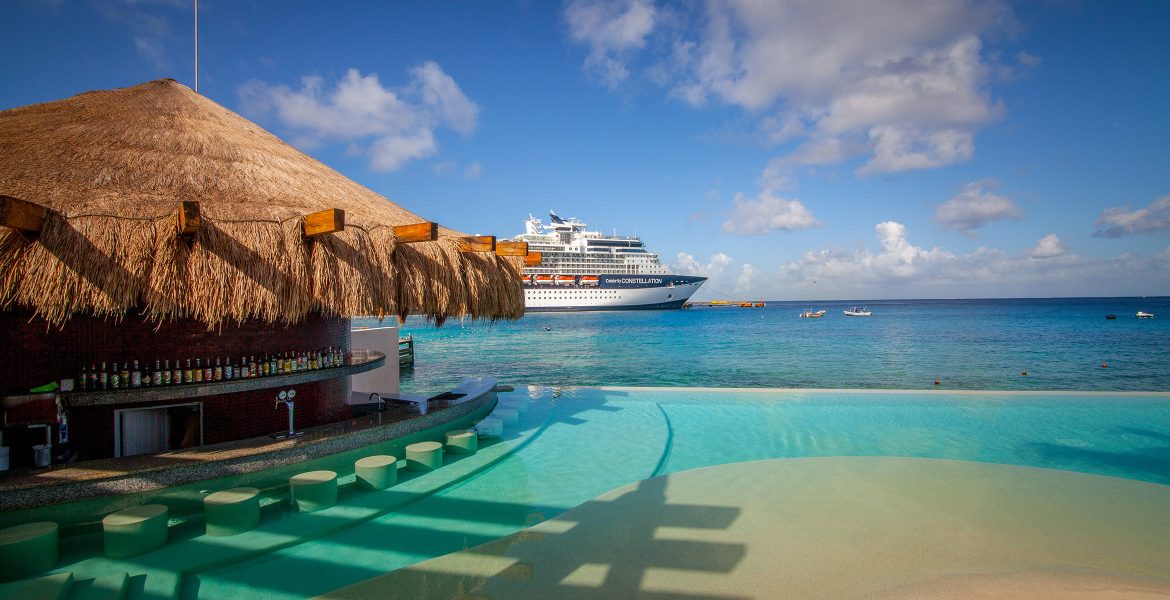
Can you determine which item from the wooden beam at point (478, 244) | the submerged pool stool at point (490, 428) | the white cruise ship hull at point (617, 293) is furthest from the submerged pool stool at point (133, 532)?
Result: the white cruise ship hull at point (617, 293)

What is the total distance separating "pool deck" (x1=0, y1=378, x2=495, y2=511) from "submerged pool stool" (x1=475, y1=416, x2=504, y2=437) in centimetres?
57

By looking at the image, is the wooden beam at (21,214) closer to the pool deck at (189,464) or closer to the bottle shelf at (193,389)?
the bottle shelf at (193,389)

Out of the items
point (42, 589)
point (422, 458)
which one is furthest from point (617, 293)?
point (42, 589)

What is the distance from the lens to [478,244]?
19.5 feet

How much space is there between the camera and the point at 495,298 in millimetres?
6441

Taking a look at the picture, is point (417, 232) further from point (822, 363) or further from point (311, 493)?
point (822, 363)

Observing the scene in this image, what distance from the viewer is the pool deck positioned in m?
3.47

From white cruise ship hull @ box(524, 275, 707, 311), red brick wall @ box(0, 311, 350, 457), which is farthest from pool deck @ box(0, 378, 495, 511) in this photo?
white cruise ship hull @ box(524, 275, 707, 311)

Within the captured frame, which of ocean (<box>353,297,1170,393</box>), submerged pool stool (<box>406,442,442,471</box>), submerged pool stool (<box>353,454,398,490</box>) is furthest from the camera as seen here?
ocean (<box>353,297,1170,393</box>)

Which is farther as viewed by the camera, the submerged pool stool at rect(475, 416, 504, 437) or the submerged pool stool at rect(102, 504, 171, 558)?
the submerged pool stool at rect(475, 416, 504, 437)

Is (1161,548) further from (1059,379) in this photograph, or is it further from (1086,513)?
(1059,379)

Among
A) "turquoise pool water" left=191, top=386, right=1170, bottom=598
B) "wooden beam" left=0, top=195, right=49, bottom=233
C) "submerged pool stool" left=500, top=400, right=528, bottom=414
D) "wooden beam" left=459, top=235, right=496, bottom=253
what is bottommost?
"turquoise pool water" left=191, top=386, right=1170, bottom=598

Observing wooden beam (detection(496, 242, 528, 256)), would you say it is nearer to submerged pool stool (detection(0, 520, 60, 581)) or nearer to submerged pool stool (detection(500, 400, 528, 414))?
submerged pool stool (detection(500, 400, 528, 414))

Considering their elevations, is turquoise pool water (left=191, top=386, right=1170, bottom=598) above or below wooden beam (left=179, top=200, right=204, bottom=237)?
below
